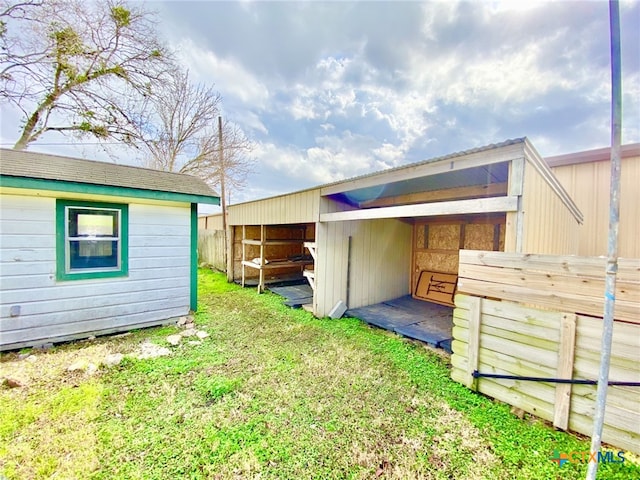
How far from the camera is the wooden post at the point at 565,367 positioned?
7.01 feet

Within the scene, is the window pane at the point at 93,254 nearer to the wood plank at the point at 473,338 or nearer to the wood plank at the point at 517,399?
the wood plank at the point at 473,338

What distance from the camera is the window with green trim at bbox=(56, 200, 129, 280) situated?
3.85m

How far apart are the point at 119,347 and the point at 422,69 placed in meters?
8.79

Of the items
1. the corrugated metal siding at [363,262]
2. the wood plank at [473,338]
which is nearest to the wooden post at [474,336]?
the wood plank at [473,338]

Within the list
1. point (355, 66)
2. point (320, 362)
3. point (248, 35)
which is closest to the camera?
point (320, 362)

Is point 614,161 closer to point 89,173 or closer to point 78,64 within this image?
point 89,173

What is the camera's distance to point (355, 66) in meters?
7.65

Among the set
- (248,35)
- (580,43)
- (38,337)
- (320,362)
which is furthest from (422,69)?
(38,337)

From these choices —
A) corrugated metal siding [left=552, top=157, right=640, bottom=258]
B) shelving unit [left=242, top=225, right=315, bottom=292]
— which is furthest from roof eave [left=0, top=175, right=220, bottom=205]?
corrugated metal siding [left=552, top=157, right=640, bottom=258]

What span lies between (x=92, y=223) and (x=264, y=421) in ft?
13.7

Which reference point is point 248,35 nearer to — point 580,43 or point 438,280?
point 580,43

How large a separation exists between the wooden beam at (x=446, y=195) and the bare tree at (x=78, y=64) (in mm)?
8910

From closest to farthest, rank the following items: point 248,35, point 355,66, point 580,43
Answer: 1. point 580,43
2. point 248,35
3. point 355,66

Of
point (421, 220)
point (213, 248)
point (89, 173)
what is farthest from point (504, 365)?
point (213, 248)
